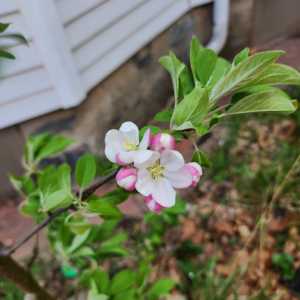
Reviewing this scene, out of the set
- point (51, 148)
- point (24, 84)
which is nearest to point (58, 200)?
point (51, 148)

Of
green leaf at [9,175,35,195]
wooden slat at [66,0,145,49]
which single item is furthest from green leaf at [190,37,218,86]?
wooden slat at [66,0,145,49]

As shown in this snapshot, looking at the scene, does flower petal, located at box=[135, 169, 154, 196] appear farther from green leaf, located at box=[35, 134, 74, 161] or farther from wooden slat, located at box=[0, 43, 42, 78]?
wooden slat, located at box=[0, 43, 42, 78]

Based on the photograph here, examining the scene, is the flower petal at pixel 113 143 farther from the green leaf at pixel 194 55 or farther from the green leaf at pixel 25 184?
the green leaf at pixel 25 184

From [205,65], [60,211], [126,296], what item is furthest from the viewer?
[126,296]

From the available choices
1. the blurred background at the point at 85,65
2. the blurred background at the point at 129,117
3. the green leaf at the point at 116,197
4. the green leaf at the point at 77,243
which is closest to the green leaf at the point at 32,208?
the green leaf at the point at 77,243

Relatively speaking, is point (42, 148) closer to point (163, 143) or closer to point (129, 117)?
point (163, 143)

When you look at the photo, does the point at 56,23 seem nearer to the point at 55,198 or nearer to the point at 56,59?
the point at 56,59

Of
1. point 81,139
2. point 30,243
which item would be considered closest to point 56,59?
point 81,139
